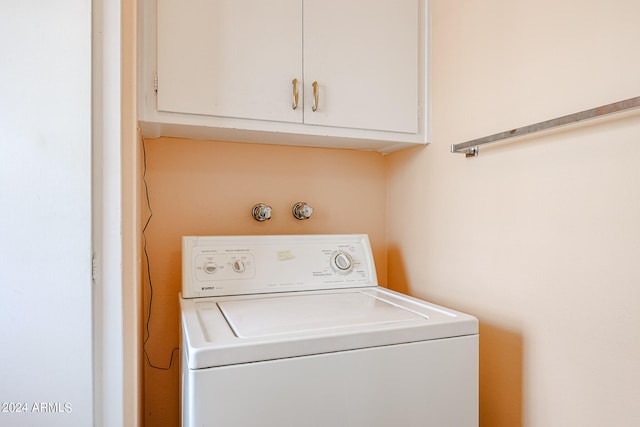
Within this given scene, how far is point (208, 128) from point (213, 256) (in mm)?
423

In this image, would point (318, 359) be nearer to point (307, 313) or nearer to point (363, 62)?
point (307, 313)

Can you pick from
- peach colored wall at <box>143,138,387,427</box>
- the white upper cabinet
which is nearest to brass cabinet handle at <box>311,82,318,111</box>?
the white upper cabinet

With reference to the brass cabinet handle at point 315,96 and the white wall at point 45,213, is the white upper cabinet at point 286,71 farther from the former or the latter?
the white wall at point 45,213

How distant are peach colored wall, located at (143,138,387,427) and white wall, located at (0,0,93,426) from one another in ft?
1.70

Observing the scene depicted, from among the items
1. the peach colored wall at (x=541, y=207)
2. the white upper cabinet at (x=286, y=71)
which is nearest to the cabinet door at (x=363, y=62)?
the white upper cabinet at (x=286, y=71)

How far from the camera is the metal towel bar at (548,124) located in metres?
0.75

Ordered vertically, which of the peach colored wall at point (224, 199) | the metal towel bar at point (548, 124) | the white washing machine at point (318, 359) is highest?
the metal towel bar at point (548, 124)

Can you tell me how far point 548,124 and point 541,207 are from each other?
0.21 meters

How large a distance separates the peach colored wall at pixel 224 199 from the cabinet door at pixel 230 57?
1.01ft

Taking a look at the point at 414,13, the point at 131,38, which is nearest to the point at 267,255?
the point at 131,38

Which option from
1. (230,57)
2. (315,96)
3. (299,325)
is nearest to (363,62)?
(315,96)

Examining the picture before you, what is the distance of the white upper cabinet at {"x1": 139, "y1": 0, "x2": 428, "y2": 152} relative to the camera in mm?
1135

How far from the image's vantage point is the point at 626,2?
805 mm

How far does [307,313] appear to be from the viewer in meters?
1.06
